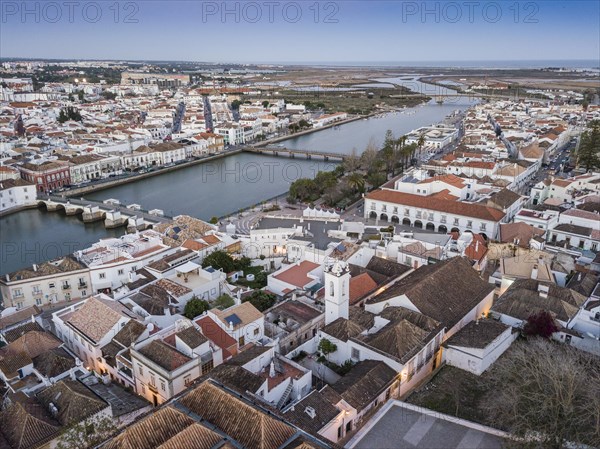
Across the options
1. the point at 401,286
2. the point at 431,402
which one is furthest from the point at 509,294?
the point at 431,402

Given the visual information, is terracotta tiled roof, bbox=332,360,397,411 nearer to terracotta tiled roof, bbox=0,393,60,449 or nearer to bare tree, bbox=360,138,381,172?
terracotta tiled roof, bbox=0,393,60,449

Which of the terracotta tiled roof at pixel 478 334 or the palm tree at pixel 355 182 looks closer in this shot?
the terracotta tiled roof at pixel 478 334

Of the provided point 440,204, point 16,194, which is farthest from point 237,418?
point 16,194

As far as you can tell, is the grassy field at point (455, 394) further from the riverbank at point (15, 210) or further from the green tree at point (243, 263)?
the riverbank at point (15, 210)

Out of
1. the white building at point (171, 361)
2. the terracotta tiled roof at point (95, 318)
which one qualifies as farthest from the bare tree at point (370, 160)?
the white building at point (171, 361)

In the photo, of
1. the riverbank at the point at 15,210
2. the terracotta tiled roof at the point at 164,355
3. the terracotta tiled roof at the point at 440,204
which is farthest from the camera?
the riverbank at the point at 15,210

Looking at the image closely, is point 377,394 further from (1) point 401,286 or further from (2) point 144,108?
(2) point 144,108
